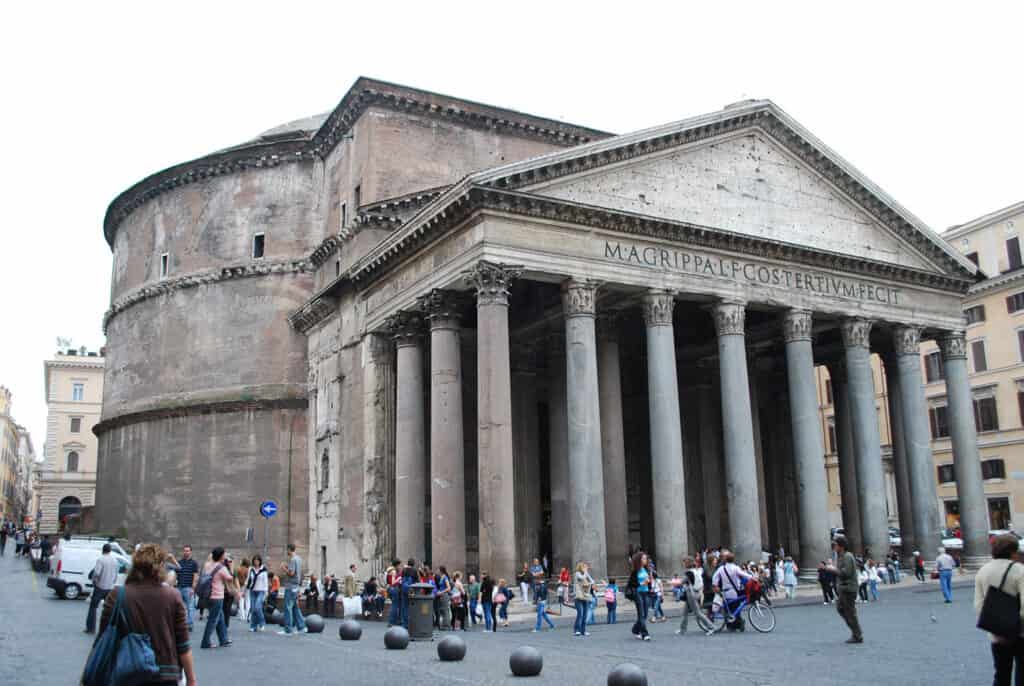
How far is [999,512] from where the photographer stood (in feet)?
120

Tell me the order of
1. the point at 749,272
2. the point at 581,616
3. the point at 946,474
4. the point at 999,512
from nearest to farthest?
the point at 581,616 → the point at 749,272 → the point at 999,512 → the point at 946,474

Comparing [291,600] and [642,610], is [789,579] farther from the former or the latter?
[291,600]

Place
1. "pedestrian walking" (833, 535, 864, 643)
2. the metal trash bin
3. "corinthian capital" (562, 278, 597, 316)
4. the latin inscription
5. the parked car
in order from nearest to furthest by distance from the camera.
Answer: "pedestrian walking" (833, 535, 864, 643) → the metal trash bin → "corinthian capital" (562, 278, 597, 316) → the latin inscription → the parked car

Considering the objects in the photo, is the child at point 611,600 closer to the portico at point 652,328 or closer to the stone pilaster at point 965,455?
the portico at point 652,328

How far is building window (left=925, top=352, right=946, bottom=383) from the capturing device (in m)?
39.1

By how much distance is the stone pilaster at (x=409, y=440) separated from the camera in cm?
2184

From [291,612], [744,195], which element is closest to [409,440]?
[291,612]

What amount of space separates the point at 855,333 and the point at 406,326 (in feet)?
38.8

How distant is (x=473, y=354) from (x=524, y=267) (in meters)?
7.82

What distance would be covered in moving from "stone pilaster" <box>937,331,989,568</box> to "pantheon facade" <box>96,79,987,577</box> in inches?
3.7

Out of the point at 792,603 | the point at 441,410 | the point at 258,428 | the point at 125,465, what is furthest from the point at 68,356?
the point at 792,603

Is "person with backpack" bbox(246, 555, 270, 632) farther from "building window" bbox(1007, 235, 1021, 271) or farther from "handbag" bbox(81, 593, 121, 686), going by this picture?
"building window" bbox(1007, 235, 1021, 271)

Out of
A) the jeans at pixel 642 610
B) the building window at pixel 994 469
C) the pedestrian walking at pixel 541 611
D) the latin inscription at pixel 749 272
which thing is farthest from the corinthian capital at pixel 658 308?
the building window at pixel 994 469

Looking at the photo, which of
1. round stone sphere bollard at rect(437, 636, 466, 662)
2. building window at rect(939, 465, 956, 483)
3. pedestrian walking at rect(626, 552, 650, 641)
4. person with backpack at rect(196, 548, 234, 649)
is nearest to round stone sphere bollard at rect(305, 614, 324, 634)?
person with backpack at rect(196, 548, 234, 649)
